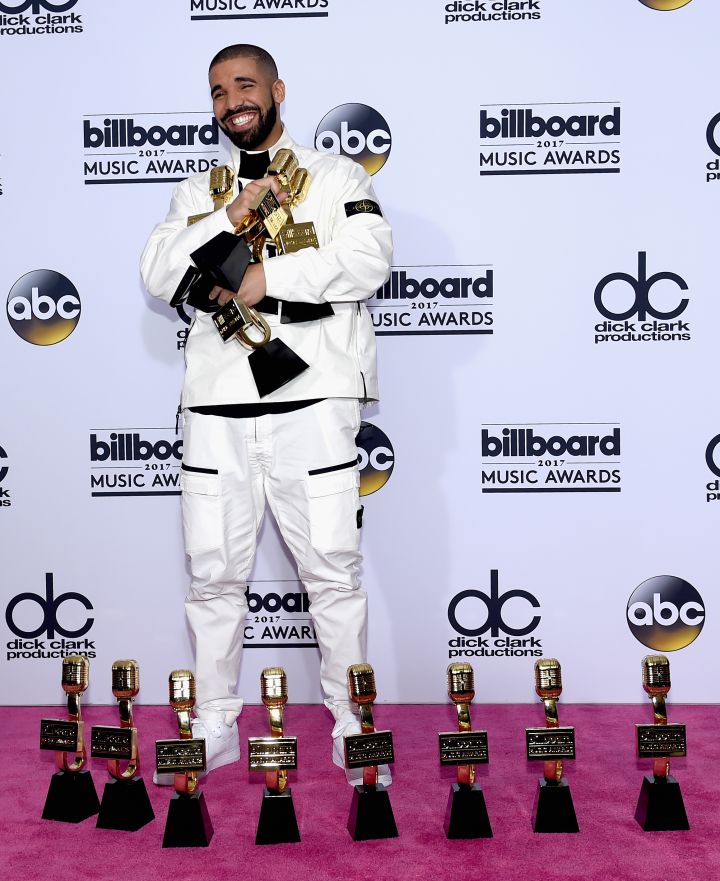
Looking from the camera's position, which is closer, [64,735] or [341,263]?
[64,735]

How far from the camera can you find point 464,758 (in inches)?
90.8

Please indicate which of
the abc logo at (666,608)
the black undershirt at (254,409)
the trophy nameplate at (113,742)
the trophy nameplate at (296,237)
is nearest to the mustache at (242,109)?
the trophy nameplate at (296,237)

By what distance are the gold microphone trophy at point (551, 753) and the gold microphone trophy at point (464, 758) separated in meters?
0.13

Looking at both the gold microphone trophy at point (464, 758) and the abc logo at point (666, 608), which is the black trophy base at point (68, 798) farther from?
the abc logo at point (666, 608)

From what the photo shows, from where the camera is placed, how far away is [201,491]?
8.94 feet

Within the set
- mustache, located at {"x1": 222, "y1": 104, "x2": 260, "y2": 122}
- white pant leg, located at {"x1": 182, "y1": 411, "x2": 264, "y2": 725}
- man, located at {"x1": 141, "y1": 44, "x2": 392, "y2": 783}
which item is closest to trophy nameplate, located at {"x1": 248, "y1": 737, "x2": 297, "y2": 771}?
man, located at {"x1": 141, "y1": 44, "x2": 392, "y2": 783}

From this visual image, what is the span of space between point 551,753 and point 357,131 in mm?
2067

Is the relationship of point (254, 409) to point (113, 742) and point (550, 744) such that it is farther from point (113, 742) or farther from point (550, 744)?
point (550, 744)

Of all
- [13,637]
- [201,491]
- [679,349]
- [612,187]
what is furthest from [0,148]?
[679,349]

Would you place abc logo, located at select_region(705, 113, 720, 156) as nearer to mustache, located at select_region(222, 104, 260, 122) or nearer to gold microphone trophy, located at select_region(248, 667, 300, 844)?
mustache, located at select_region(222, 104, 260, 122)

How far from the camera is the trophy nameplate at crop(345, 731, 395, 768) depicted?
228 centimetres

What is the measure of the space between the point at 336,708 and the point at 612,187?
1.93 meters

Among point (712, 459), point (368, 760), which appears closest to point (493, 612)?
point (712, 459)

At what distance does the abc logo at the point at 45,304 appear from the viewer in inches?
131
